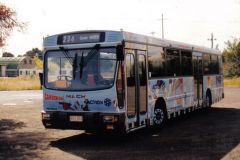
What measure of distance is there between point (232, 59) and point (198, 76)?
40838 millimetres

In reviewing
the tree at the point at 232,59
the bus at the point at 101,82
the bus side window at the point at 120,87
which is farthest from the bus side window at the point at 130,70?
the tree at the point at 232,59

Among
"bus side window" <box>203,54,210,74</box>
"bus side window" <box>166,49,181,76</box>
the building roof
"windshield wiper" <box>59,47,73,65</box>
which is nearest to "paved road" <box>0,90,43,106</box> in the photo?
"bus side window" <box>203,54,210,74</box>

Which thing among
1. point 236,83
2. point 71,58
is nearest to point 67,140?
point 71,58

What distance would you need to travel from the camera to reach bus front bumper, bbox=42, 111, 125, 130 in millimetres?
10430

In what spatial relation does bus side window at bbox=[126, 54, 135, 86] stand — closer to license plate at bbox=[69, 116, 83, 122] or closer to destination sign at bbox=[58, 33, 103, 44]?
destination sign at bbox=[58, 33, 103, 44]

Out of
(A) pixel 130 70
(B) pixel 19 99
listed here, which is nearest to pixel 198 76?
(A) pixel 130 70

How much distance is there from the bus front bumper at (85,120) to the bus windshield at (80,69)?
2.32ft

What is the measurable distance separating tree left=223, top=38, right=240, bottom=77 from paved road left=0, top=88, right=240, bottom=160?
41.6m

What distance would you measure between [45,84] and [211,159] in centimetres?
511

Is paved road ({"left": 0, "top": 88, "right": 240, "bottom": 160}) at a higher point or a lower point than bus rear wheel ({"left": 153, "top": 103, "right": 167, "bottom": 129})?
lower

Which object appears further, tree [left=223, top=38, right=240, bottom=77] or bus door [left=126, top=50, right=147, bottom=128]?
tree [left=223, top=38, right=240, bottom=77]

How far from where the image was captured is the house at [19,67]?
12475 centimetres

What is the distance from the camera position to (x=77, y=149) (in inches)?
407

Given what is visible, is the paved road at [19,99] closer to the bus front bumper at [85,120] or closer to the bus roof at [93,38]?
the bus roof at [93,38]
